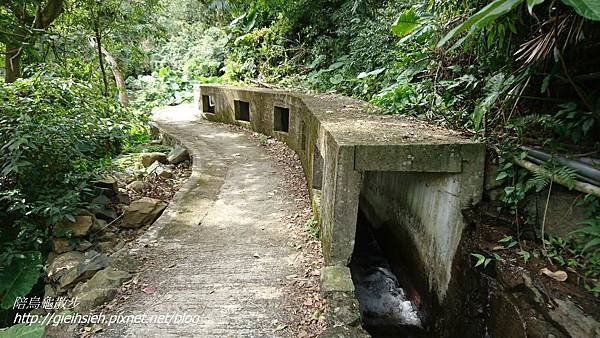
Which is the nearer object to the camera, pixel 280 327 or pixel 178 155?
pixel 280 327

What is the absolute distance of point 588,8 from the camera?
3.85 ft

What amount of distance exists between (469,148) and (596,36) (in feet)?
4.33

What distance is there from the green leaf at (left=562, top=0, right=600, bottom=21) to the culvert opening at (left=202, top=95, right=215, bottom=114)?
461 inches

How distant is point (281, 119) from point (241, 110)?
7.39 ft

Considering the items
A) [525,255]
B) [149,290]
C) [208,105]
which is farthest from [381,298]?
[208,105]

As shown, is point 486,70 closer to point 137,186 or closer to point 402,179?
point 402,179

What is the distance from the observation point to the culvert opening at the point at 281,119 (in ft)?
29.3

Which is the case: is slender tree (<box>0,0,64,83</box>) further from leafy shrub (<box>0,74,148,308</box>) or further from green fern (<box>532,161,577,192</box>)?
green fern (<box>532,161,577,192</box>)

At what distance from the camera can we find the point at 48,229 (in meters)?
4.61

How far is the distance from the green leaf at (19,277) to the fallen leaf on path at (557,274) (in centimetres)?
516

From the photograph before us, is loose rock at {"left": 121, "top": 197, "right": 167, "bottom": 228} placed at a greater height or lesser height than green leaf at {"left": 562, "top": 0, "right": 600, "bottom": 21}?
lesser

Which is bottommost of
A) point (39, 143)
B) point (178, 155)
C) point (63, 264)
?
point (63, 264)

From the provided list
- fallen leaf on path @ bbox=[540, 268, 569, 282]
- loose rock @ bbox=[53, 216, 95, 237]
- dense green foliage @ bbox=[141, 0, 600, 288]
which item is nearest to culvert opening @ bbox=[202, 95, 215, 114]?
dense green foliage @ bbox=[141, 0, 600, 288]

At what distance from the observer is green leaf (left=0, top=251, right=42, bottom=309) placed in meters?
4.25
